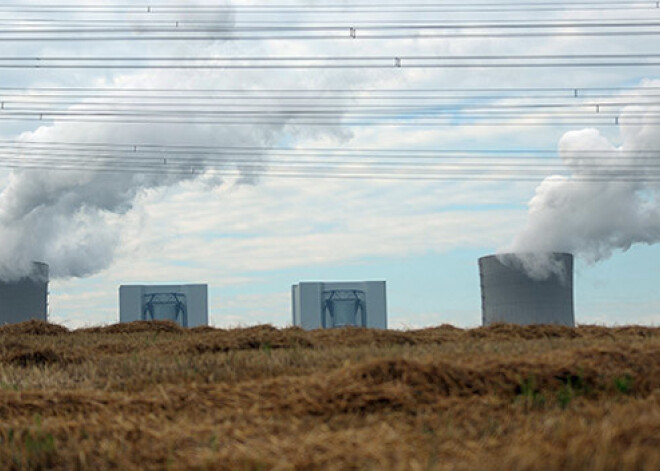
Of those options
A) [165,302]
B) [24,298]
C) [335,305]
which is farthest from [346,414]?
[335,305]

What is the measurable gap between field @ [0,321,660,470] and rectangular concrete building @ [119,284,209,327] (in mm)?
88080

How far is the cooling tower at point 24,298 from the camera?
6750cm

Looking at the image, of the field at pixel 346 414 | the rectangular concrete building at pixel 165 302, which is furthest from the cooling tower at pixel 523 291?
the field at pixel 346 414

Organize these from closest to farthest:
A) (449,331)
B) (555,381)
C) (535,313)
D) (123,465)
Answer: (123,465) < (555,381) < (449,331) < (535,313)

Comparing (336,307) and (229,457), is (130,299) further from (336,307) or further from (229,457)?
(229,457)

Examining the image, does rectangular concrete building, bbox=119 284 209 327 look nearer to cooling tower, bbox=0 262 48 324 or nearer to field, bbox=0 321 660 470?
cooling tower, bbox=0 262 48 324

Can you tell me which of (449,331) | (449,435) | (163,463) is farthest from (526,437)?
(449,331)

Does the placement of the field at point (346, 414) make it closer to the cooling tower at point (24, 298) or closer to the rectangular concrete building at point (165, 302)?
the cooling tower at point (24, 298)

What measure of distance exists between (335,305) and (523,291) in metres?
44.6

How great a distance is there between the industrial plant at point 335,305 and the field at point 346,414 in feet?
294

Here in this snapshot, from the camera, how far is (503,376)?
25.1 ft

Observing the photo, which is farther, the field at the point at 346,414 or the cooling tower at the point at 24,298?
the cooling tower at the point at 24,298

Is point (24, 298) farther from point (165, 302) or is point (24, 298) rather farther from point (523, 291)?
point (523, 291)

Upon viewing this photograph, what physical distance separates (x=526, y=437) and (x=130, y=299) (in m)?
98.9
